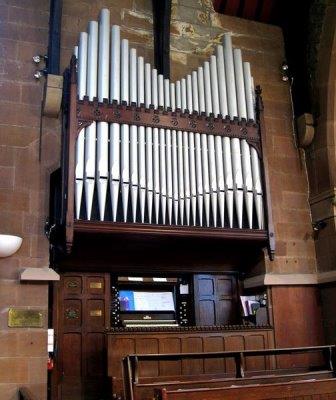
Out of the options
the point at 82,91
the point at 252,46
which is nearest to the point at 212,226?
the point at 82,91

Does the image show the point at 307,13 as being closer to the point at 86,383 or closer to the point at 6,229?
the point at 6,229

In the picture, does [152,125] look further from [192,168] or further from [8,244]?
[8,244]

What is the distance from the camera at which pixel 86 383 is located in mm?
7562

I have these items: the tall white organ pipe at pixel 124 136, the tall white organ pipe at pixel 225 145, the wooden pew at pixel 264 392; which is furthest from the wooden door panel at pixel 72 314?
the wooden pew at pixel 264 392

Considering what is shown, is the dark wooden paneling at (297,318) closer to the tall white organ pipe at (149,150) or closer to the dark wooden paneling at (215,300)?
the dark wooden paneling at (215,300)

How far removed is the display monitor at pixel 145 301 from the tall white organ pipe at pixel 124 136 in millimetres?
1605

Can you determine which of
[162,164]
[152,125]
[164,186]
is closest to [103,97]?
[152,125]

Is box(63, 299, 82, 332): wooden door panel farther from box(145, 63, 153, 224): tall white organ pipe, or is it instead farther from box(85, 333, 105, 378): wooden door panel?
box(145, 63, 153, 224): tall white organ pipe

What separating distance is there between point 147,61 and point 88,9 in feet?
3.93

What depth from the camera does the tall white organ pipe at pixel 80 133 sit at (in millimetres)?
6922

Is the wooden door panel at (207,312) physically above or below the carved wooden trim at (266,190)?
below

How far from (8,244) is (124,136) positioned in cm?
204

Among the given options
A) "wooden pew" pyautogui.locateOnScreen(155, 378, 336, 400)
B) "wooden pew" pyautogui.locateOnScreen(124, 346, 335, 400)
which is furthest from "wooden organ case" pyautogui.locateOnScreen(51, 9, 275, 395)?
"wooden pew" pyautogui.locateOnScreen(155, 378, 336, 400)

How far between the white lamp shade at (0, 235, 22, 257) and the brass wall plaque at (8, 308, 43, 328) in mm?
713
